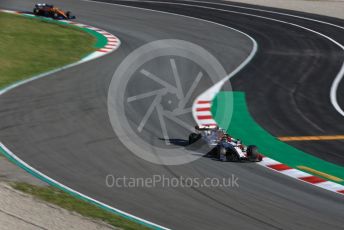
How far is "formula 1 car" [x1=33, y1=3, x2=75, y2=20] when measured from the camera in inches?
1426

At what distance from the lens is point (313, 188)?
53.3ft

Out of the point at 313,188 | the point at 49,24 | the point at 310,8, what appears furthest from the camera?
the point at 310,8

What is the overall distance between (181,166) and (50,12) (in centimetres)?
2119

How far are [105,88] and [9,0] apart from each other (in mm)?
19217

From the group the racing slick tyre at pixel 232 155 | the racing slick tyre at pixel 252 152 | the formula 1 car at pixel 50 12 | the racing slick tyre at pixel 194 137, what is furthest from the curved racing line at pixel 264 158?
the formula 1 car at pixel 50 12

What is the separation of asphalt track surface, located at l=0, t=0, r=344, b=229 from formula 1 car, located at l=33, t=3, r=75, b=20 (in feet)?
9.81

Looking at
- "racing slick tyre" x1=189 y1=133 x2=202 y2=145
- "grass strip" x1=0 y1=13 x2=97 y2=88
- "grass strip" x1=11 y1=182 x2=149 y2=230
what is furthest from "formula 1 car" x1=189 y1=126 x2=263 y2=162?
"grass strip" x1=0 y1=13 x2=97 y2=88

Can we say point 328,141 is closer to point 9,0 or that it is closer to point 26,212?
point 26,212

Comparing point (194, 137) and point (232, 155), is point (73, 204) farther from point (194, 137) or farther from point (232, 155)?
point (194, 137)

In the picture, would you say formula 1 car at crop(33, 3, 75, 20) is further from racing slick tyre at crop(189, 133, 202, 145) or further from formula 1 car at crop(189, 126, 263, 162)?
formula 1 car at crop(189, 126, 263, 162)

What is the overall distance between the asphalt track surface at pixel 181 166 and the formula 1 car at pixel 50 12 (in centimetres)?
299

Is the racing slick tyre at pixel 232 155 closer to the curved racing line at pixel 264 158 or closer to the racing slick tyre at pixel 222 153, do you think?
the racing slick tyre at pixel 222 153

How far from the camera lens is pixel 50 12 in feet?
119

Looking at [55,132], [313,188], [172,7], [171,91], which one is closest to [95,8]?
[172,7]
